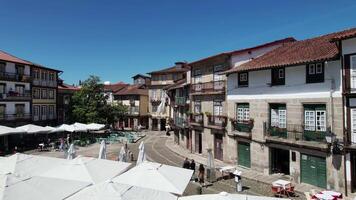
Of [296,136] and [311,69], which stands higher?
[311,69]

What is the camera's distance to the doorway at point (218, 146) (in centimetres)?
2927

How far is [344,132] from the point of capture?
17641 mm

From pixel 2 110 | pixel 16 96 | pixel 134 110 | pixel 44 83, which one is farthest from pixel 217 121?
pixel 134 110

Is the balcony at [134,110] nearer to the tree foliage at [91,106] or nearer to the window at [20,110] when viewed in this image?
the tree foliage at [91,106]

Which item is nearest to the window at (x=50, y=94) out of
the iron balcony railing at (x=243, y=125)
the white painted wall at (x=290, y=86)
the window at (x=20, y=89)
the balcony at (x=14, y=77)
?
the balcony at (x=14, y=77)

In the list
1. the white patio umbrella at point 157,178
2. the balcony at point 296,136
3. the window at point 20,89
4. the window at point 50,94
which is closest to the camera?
the white patio umbrella at point 157,178

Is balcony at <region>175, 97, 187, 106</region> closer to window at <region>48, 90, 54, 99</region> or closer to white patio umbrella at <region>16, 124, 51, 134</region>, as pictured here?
white patio umbrella at <region>16, 124, 51, 134</region>

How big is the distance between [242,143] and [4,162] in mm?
17211

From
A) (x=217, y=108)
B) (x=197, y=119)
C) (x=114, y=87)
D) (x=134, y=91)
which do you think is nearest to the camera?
(x=217, y=108)

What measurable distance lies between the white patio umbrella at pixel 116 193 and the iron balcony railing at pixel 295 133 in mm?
12069

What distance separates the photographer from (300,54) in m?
21.6

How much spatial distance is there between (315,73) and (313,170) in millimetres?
6095

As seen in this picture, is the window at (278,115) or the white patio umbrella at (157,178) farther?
the window at (278,115)

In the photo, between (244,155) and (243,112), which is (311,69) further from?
(244,155)
